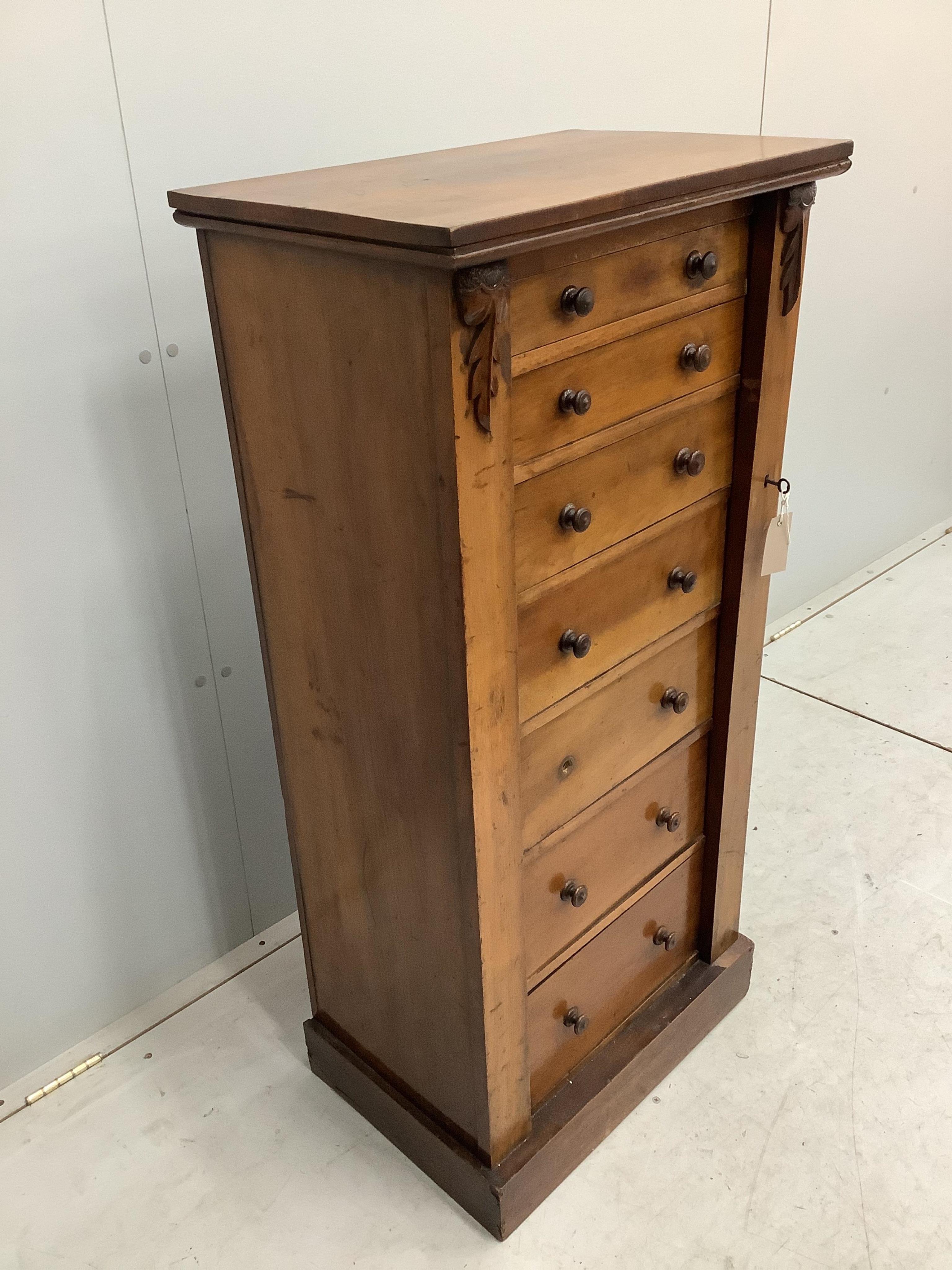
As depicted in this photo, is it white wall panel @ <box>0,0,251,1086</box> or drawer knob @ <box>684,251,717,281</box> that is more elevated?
drawer knob @ <box>684,251,717,281</box>

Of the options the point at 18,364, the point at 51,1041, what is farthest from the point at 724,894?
the point at 18,364

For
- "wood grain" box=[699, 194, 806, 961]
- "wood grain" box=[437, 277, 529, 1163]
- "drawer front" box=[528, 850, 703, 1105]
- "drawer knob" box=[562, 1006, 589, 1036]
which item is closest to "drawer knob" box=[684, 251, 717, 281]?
"wood grain" box=[699, 194, 806, 961]

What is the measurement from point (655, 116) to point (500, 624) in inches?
57.5

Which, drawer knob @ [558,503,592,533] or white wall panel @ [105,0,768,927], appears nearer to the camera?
drawer knob @ [558,503,592,533]

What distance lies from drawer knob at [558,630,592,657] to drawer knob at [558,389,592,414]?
0.87ft

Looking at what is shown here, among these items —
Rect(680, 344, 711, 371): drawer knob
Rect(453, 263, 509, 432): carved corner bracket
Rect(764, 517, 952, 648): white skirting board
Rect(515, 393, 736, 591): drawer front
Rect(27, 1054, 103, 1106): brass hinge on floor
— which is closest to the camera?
Rect(453, 263, 509, 432): carved corner bracket

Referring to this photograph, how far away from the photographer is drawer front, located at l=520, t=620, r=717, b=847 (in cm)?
131

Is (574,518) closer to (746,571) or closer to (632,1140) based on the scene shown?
(746,571)

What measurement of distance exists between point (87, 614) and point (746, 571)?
961 mm

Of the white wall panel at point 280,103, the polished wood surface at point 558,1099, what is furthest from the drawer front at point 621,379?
the polished wood surface at point 558,1099

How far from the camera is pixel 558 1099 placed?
5.08ft

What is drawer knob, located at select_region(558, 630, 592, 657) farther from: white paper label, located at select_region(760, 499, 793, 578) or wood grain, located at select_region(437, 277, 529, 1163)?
white paper label, located at select_region(760, 499, 793, 578)

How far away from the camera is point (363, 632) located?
4.11 ft

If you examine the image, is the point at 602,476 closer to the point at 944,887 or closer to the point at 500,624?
the point at 500,624
